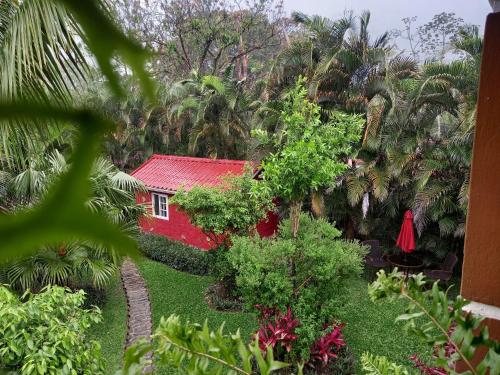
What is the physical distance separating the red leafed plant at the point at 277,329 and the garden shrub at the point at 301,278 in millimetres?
130

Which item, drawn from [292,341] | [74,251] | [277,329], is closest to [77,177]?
[277,329]

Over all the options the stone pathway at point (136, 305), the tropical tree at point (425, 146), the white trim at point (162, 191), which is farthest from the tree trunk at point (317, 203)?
the stone pathway at point (136, 305)

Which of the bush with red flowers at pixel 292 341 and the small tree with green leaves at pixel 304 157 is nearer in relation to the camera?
the bush with red flowers at pixel 292 341

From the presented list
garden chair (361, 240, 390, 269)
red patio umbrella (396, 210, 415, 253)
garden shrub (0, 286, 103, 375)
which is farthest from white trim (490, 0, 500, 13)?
garden chair (361, 240, 390, 269)

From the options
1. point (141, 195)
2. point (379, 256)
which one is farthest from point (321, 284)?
point (141, 195)

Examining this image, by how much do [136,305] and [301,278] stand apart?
4202 millimetres

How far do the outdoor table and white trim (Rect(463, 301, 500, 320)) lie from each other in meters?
8.56

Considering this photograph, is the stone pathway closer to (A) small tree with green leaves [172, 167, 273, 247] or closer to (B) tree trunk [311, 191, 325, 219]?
(A) small tree with green leaves [172, 167, 273, 247]

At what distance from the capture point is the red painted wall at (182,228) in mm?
11664

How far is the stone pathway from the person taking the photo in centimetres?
767

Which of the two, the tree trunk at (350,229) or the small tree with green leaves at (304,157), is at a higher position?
the small tree with green leaves at (304,157)

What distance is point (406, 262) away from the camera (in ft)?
31.9

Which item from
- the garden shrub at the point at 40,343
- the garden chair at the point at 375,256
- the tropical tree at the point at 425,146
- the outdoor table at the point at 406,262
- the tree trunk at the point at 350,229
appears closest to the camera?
the garden shrub at the point at 40,343

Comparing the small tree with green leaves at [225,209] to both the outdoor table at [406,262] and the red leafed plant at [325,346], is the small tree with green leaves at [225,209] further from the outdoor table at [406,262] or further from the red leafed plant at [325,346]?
the outdoor table at [406,262]
